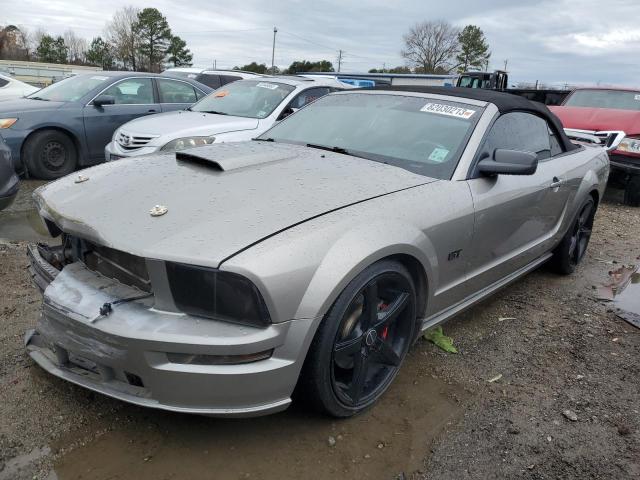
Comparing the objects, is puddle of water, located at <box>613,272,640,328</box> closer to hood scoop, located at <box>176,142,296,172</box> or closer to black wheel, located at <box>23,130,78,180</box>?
hood scoop, located at <box>176,142,296,172</box>

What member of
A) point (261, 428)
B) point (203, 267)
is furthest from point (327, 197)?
point (261, 428)

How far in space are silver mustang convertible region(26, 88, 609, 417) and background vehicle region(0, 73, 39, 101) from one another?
760 cm

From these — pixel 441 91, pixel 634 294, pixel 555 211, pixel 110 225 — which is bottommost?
pixel 634 294

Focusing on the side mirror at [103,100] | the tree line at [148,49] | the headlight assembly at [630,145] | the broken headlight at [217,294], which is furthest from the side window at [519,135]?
the tree line at [148,49]

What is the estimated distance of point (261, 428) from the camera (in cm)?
224

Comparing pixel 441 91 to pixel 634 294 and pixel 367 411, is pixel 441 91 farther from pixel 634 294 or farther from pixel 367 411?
pixel 634 294

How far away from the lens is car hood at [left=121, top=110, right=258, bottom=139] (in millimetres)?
5727

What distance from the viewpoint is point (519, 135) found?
136 inches

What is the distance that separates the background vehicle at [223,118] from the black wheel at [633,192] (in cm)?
447

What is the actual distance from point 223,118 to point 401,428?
4749 mm

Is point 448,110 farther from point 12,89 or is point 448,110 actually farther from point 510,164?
point 12,89

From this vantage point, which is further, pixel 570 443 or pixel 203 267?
pixel 570 443

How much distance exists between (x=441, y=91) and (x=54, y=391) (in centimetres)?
280

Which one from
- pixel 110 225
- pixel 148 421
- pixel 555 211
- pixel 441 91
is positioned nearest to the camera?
pixel 110 225
